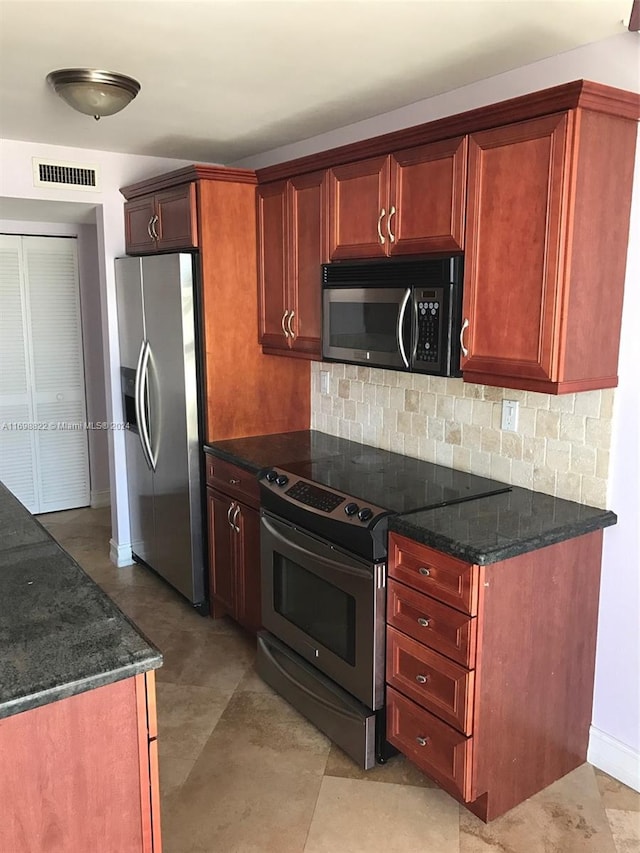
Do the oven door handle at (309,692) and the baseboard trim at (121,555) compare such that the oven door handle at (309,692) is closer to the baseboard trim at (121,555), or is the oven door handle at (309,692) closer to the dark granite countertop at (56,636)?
the dark granite countertop at (56,636)

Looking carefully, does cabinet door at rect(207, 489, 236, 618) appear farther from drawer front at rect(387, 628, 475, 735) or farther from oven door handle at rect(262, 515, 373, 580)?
drawer front at rect(387, 628, 475, 735)

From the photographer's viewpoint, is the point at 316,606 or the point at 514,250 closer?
the point at 514,250

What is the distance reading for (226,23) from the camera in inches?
81.3

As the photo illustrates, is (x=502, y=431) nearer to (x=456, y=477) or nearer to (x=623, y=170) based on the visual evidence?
(x=456, y=477)

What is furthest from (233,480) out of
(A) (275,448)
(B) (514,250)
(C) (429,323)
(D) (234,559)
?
(B) (514,250)

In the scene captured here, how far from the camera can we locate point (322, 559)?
2.54 m

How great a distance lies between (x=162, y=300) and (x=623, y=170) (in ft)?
7.18

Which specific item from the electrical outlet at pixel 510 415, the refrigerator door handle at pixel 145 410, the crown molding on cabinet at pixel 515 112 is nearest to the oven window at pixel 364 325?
the electrical outlet at pixel 510 415

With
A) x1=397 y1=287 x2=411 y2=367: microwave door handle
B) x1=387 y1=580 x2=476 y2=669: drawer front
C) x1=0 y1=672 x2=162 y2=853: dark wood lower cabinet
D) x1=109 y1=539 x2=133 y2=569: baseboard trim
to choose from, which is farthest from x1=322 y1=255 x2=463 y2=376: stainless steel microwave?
x1=109 y1=539 x2=133 y2=569: baseboard trim

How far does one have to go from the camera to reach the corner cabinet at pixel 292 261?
3053mm

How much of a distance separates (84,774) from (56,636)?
A: 28cm

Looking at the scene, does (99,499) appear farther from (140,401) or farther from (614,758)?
(614,758)

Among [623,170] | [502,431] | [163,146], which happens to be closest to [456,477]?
[502,431]

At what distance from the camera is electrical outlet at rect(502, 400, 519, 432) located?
102 inches
